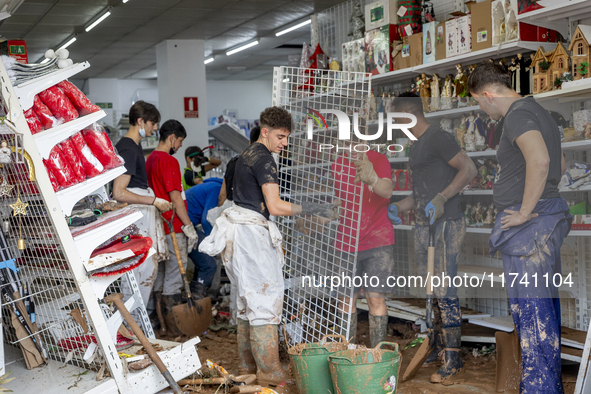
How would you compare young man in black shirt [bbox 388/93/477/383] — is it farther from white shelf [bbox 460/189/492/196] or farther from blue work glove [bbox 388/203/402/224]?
white shelf [bbox 460/189/492/196]

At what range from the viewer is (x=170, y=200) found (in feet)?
14.6

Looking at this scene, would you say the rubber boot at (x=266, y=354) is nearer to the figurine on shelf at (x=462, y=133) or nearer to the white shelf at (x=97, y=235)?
the white shelf at (x=97, y=235)

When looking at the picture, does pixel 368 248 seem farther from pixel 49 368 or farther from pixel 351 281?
pixel 49 368

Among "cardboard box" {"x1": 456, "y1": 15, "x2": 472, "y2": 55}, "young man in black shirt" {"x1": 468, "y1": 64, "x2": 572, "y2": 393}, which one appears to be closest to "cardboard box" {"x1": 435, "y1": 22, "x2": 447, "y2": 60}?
"cardboard box" {"x1": 456, "y1": 15, "x2": 472, "y2": 55}

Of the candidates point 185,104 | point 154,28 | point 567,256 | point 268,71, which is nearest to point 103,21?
point 154,28

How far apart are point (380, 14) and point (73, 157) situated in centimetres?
299

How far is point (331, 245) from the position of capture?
3.55 metres

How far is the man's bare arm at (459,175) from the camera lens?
133 inches

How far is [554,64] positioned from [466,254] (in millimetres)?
1596

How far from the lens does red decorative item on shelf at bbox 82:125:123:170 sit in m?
2.79

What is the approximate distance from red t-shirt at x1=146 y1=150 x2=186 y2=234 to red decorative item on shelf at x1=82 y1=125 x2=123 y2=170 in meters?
1.53

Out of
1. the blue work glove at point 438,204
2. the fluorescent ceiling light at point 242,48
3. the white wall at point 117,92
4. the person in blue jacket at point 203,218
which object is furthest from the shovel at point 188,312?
the white wall at point 117,92

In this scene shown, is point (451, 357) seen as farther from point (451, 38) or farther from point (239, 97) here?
point (239, 97)

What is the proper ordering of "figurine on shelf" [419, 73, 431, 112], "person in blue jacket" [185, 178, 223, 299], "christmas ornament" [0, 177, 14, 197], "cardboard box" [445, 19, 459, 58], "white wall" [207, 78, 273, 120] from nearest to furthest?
"christmas ornament" [0, 177, 14, 197], "cardboard box" [445, 19, 459, 58], "figurine on shelf" [419, 73, 431, 112], "person in blue jacket" [185, 178, 223, 299], "white wall" [207, 78, 273, 120]
